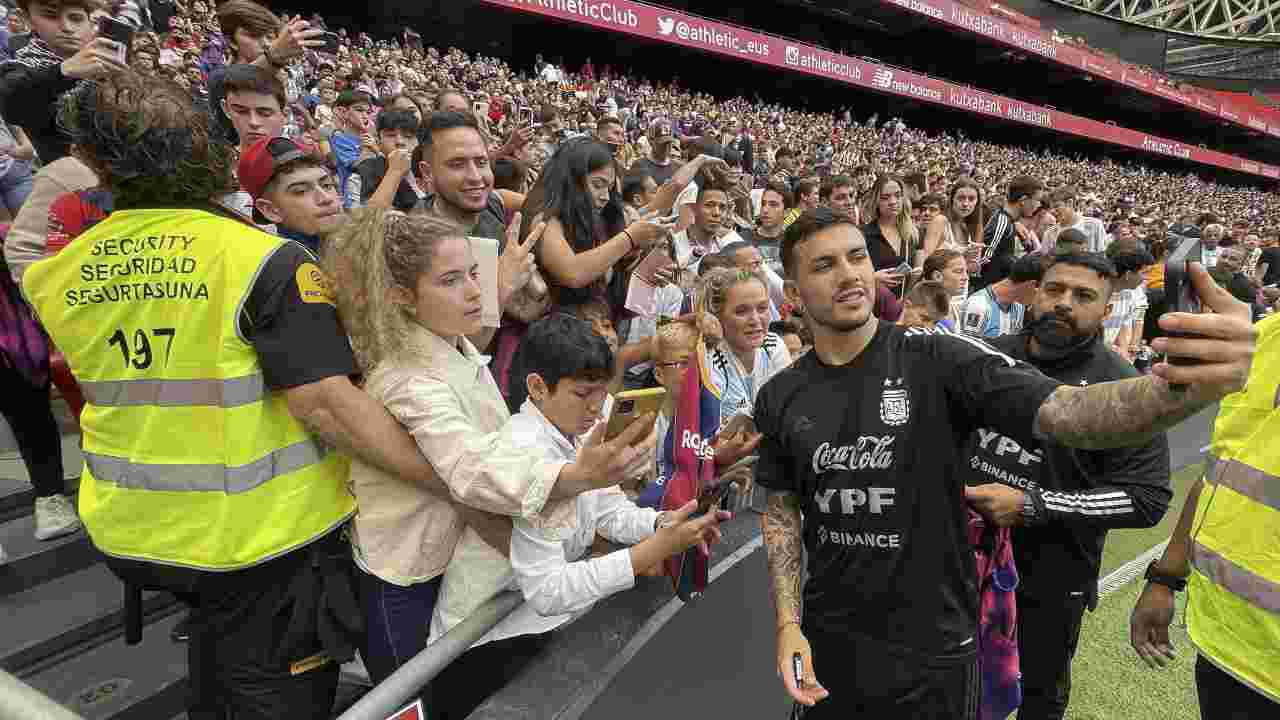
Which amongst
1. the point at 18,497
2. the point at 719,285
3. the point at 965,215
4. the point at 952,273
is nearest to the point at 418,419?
the point at 719,285

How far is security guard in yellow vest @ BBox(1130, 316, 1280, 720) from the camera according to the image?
60.1 inches

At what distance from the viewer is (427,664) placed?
1223 mm

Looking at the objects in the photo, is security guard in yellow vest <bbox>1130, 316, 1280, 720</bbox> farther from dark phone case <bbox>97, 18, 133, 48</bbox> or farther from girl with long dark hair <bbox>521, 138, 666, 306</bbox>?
dark phone case <bbox>97, 18, 133, 48</bbox>

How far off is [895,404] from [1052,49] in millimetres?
38886

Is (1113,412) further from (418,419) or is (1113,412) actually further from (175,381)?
(175,381)

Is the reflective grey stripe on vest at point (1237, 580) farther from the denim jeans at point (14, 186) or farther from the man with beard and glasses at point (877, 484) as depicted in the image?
the denim jeans at point (14, 186)

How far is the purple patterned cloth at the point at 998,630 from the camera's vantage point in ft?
7.18

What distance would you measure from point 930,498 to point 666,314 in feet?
5.60

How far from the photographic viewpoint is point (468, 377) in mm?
1634

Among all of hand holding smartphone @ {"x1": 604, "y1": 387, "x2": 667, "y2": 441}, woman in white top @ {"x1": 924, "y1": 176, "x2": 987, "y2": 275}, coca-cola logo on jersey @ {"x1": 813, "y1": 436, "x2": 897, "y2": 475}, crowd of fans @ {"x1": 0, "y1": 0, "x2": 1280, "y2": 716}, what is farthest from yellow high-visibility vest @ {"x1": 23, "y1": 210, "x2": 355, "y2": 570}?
woman in white top @ {"x1": 924, "y1": 176, "x2": 987, "y2": 275}

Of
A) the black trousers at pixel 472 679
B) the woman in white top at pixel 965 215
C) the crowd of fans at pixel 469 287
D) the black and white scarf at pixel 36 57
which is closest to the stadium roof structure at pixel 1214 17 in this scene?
the woman in white top at pixel 965 215

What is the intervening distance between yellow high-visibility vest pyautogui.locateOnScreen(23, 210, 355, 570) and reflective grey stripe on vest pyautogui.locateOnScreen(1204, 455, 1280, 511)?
2.04m

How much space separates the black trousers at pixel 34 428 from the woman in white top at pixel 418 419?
1.64 m

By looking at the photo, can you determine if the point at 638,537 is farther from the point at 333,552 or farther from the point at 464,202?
the point at 464,202
